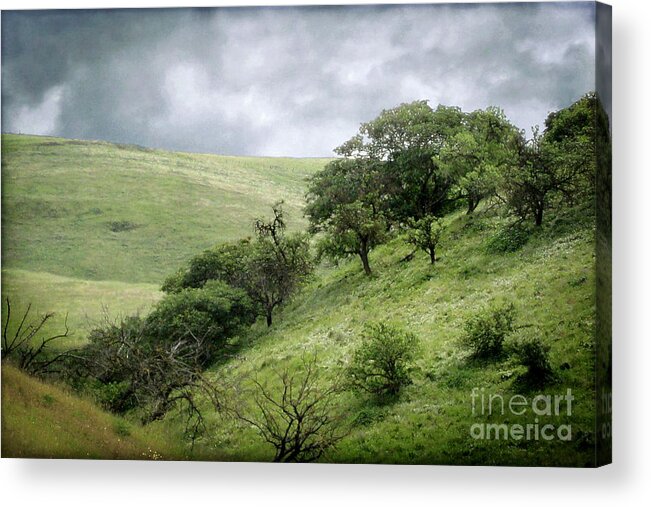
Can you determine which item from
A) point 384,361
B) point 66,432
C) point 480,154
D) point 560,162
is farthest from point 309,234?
point 66,432

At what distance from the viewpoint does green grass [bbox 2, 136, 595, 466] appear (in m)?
15.4

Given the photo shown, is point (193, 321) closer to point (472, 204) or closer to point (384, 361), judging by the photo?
point (384, 361)

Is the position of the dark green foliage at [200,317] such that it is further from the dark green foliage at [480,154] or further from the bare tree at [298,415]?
the dark green foliage at [480,154]

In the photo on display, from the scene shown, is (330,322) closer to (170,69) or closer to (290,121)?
(290,121)

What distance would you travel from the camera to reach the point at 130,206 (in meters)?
17.3

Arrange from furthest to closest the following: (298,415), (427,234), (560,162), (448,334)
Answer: (427,234)
(298,415)
(448,334)
(560,162)

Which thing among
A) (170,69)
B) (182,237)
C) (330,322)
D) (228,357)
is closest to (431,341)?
(330,322)

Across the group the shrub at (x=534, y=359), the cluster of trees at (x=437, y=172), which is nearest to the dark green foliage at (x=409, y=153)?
the cluster of trees at (x=437, y=172)

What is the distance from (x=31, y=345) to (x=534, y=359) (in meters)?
7.94

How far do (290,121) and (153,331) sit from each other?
410 cm

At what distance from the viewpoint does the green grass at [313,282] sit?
15.4m

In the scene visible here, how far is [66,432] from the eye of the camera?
54.4ft

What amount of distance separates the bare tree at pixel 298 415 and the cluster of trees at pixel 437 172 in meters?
2.22

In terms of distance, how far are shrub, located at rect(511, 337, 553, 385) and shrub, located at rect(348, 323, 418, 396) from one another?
161 centimetres
